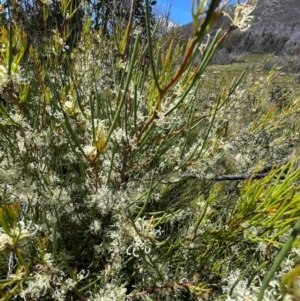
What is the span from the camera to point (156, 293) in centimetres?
99

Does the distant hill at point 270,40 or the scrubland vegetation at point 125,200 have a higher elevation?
the distant hill at point 270,40

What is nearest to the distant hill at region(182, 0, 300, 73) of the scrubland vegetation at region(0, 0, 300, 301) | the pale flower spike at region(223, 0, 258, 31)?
the scrubland vegetation at region(0, 0, 300, 301)

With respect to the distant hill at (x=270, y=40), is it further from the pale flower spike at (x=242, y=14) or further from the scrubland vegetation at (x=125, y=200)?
the pale flower spike at (x=242, y=14)

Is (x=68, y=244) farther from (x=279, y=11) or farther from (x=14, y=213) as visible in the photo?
(x=279, y=11)

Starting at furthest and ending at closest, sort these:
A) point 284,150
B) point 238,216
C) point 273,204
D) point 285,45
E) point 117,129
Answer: point 285,45 → point 284,150 → point 117,129 → point 238,216 → point 273,204

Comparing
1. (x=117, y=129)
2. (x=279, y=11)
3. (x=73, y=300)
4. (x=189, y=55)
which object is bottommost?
(x=73, y=300)

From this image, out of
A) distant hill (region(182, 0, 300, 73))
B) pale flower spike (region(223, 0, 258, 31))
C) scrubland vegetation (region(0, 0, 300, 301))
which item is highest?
distant hill (region(182, 0, 300, 73))

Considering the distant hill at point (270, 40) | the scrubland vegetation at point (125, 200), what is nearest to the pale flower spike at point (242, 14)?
the scrubland vegetation at point (125, 200)

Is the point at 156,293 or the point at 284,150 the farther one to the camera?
the point at 284,150

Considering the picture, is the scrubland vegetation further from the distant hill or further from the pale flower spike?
the distant hill

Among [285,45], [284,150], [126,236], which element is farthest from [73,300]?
[285,45]

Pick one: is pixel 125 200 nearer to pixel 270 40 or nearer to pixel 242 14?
pixel 242 14

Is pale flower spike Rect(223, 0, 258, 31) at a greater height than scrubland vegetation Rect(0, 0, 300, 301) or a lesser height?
greater

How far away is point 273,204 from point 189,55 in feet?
1.20
